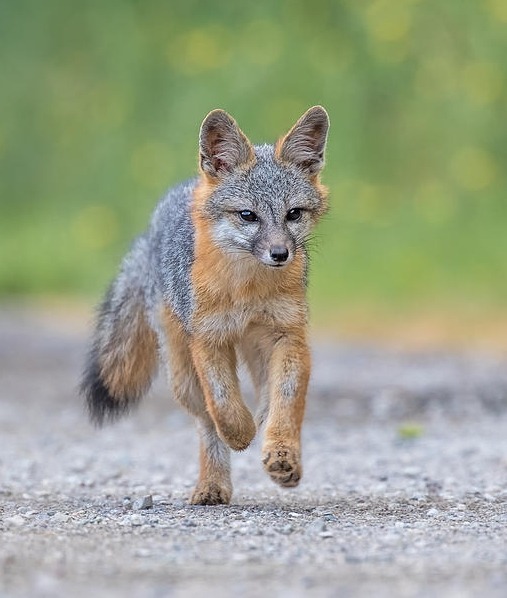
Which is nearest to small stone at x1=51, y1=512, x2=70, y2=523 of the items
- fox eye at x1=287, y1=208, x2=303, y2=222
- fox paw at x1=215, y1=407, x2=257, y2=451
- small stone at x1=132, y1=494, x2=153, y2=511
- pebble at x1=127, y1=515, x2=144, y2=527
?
pebble at x1=127, y1=515, x2=144, y2=527

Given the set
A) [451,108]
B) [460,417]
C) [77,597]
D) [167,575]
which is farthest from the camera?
[451,108]

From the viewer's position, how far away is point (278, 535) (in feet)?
18.8

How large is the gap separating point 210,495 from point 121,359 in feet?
3.66

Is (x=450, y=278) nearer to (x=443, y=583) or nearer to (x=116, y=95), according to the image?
(x=116, y=95)

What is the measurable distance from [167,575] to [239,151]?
2.83 metres

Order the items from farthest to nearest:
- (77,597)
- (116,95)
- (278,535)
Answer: (116,95) → (278,535) → (77,597)

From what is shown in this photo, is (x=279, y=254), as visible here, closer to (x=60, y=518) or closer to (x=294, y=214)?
(x=294, y=214)

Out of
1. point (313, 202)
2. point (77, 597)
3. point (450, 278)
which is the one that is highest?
point (450, 278)

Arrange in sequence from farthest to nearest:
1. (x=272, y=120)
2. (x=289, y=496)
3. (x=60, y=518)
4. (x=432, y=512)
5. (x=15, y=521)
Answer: (x=272, y=120) < (x=289, y=496) < (x=432, y=512) < (x=60, y=518) < (x=15, y=521)

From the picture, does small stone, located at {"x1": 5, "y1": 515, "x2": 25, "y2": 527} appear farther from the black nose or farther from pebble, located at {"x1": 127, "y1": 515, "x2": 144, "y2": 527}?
the black nose

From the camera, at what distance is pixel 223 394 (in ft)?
22.6

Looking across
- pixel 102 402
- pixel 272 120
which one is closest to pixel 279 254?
pixel 102 402

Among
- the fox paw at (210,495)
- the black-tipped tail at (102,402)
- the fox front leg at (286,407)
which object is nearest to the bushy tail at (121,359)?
the black-tipped tail at (102,402)

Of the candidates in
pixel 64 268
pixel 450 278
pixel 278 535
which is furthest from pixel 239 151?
pixel 64 268
